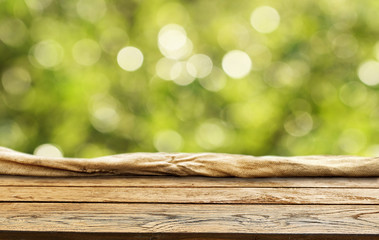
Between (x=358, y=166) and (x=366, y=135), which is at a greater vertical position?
(x=366, y=135)

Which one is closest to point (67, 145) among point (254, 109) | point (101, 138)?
point (101, 138)

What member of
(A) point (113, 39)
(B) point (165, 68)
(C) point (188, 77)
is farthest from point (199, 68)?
(A) point (113, 39)

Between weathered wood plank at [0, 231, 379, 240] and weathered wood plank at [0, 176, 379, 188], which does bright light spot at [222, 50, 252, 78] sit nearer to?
A: weathered wood plank at [0, 176, 379, 188]

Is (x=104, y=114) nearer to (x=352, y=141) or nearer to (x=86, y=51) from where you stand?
(x=86, y=51)

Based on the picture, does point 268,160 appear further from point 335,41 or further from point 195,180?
point 335,41

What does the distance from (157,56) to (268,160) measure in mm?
3993

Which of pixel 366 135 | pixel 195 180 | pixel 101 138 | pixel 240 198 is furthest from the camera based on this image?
Answer: pixel 101 138

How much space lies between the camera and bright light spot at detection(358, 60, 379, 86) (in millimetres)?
4587

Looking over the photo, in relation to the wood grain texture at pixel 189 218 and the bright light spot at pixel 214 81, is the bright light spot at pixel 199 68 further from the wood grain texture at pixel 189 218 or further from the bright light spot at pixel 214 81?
the wood grain texture at pixel 189 218

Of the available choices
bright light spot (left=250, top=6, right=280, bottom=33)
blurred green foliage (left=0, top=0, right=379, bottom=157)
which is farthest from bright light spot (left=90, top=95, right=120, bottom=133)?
bright light spot (left=250, top=6, right=280, bottom=33)

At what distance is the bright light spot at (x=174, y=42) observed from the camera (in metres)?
4.86

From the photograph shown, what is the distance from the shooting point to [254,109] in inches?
185

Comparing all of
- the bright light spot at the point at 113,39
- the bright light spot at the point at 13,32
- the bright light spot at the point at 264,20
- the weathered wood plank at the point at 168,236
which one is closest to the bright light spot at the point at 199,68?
the bright light spot at the point at 264,20

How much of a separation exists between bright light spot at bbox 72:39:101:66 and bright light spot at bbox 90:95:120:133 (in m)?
0.39
